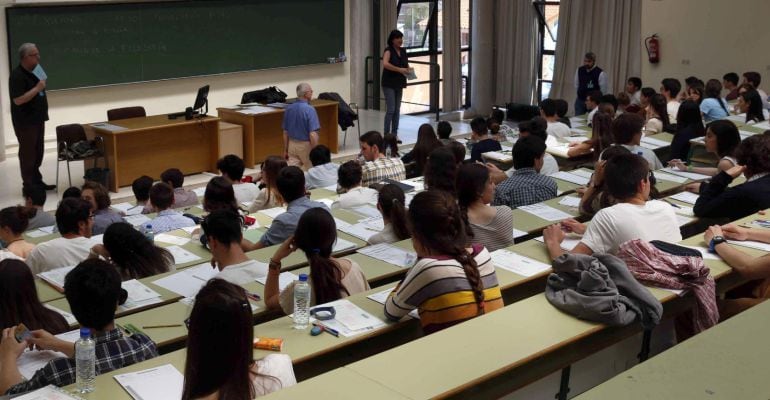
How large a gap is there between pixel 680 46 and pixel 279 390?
448 inches

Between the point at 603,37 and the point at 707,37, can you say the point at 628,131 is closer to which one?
the point at 707,37

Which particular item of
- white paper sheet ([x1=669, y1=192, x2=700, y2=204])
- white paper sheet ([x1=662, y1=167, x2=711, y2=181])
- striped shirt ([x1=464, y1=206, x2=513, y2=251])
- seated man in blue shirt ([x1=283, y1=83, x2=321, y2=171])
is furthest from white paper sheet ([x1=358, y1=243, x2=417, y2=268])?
seated man in blue shirt ([x1=283, y1=83, x2=321, y2=171])

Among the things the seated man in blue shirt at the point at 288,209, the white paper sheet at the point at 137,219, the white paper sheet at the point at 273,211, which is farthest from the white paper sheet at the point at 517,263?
the white paper sheet at the point at 137,219

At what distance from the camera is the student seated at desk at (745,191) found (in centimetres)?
538

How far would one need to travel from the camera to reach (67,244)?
16.9 feet

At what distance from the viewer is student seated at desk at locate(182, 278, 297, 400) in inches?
94.7

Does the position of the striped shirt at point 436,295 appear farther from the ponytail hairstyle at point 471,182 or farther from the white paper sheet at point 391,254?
the ponytail hairstyle at point 471,182

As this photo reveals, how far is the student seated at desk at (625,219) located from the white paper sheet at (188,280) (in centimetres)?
178

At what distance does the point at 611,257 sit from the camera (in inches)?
147

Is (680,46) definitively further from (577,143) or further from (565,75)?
(577,143)

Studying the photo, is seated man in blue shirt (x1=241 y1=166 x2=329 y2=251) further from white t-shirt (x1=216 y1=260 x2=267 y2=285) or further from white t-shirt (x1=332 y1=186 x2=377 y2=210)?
white t-shirt (x1=216 y1=260 x2=267 y2=285)

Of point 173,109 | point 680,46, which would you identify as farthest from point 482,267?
point 680,46

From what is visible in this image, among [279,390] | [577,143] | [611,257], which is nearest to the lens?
[279,390]

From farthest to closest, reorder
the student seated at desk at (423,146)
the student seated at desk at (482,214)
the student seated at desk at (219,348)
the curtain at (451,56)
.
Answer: the curtain at (451,56) → the student seated at desk at (423,146) → the student seated at desk at (482,214) → the student seated at desk at (219,348)
